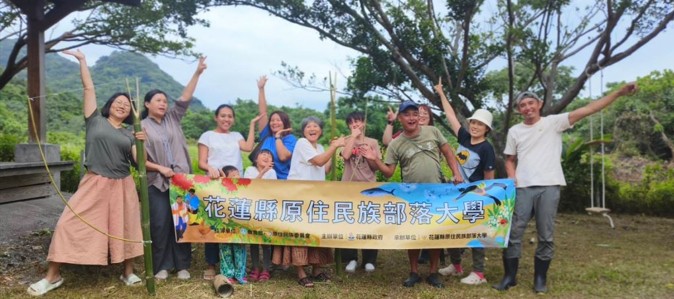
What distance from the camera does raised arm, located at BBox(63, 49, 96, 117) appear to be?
11.4ft

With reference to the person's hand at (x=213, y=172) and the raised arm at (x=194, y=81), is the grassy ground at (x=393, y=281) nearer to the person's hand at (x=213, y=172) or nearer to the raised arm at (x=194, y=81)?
the person's hand at (x=213, y=172)

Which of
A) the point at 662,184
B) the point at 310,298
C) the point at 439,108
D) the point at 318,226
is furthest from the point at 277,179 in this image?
the point at 662,184

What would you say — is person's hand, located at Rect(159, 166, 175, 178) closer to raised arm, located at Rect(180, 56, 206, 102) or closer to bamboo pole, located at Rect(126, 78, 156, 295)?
bamboo pole, located at Rect(126, 78, 156, 295)

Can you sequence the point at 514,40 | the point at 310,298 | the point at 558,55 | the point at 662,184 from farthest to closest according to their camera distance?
the point at 662,184, the point at 558,55, the point at 514,40, the point at 310,298

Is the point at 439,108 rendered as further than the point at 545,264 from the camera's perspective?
Yes

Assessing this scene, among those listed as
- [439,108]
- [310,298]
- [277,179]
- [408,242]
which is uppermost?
[439,108]

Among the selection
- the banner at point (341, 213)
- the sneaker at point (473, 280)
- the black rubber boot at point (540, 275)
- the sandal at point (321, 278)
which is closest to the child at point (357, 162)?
the banner at point (341, 213)

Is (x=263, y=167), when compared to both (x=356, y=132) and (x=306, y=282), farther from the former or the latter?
(x=306, y=282)

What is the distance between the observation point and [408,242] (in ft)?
12.6

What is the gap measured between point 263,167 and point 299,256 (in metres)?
0.75

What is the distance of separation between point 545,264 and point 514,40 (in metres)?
3.61

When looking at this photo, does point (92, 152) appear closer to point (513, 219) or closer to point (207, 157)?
point (207, 157)

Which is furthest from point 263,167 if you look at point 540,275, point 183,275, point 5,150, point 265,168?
point 5,150

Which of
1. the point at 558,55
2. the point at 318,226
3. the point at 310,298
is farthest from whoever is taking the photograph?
the point at 558,55
